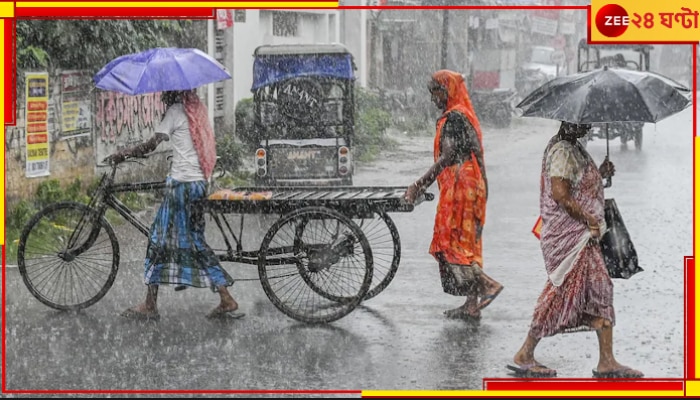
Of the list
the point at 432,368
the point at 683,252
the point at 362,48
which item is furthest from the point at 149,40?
the point at 362,48

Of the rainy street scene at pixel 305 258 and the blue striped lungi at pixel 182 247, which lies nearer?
the rainy street scene at pixel 305 258

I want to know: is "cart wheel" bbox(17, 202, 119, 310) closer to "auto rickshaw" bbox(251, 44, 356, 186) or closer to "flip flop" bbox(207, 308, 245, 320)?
"flip flop" bbox(207, 308, 245, 320)

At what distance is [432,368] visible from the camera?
6.55m

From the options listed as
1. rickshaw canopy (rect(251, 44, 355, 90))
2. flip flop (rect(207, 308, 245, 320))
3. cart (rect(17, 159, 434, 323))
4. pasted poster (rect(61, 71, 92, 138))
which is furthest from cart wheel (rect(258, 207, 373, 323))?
rickshaw canopy (rect(251, 44, 355, 90))

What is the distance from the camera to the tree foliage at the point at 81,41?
39.0 feet

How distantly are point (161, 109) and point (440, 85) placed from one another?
817cm

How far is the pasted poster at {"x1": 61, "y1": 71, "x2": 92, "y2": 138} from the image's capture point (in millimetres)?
12570

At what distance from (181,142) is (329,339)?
156 centimetres

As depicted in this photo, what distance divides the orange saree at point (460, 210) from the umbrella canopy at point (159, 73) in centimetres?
149

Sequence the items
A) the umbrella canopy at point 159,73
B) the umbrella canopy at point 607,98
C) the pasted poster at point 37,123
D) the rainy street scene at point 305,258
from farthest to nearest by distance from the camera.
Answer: the pasted poster at point 37,123, the umbrella canopy at point 159,73, the rainy street scene at point 305,258, the umbrella canopy at point 607,98

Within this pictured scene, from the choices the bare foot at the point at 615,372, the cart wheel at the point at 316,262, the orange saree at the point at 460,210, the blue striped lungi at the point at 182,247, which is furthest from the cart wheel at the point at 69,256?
the bare foot at the point at 615,372

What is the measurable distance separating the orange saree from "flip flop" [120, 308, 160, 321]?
6.14 ft

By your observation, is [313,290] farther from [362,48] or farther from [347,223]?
[362,48]

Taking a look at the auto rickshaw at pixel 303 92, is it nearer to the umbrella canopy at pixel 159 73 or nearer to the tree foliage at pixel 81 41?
the tree foliage at pixel 81 41
